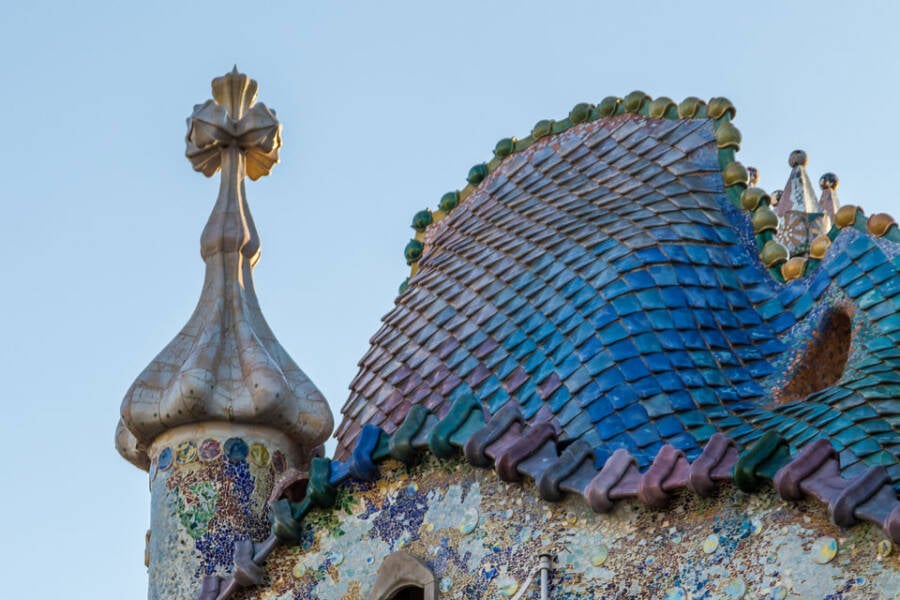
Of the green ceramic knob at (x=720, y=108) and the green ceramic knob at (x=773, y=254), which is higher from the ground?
the green ceramic knob at (x=720, y=108)

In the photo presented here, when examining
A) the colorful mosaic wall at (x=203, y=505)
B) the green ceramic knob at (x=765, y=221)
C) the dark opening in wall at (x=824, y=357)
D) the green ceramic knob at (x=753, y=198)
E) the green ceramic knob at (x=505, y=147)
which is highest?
the green ceramic knob at (x=505, y=147)

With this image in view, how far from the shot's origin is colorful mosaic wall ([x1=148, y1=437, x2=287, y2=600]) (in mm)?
12258

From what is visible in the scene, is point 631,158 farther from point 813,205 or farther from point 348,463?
point 348,463

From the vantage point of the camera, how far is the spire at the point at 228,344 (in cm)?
1252

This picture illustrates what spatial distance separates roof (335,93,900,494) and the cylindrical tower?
1.26 ft

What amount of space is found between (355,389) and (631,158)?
6.14 ft

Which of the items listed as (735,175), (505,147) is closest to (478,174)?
(505,147)

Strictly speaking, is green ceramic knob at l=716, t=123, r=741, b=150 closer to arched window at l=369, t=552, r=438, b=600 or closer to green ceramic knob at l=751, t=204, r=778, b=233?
green ceramic knob at l=751, t=204, r=778, b=233

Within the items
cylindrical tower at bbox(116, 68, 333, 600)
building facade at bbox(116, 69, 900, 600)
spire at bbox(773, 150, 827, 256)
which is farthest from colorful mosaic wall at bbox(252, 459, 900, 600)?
spire at bbox(773, 150, 827, 256)

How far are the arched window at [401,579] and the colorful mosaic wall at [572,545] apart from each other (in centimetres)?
5

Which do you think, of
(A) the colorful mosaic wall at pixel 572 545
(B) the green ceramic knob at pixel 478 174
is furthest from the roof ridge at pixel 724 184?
(A) the colorful mosaic wall at pixel 572 545

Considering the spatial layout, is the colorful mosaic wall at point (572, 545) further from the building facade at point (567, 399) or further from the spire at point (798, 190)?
the spire at point (798, 190)

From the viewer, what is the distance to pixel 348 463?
1182 centimetres

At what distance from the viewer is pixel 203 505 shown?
488 inches
